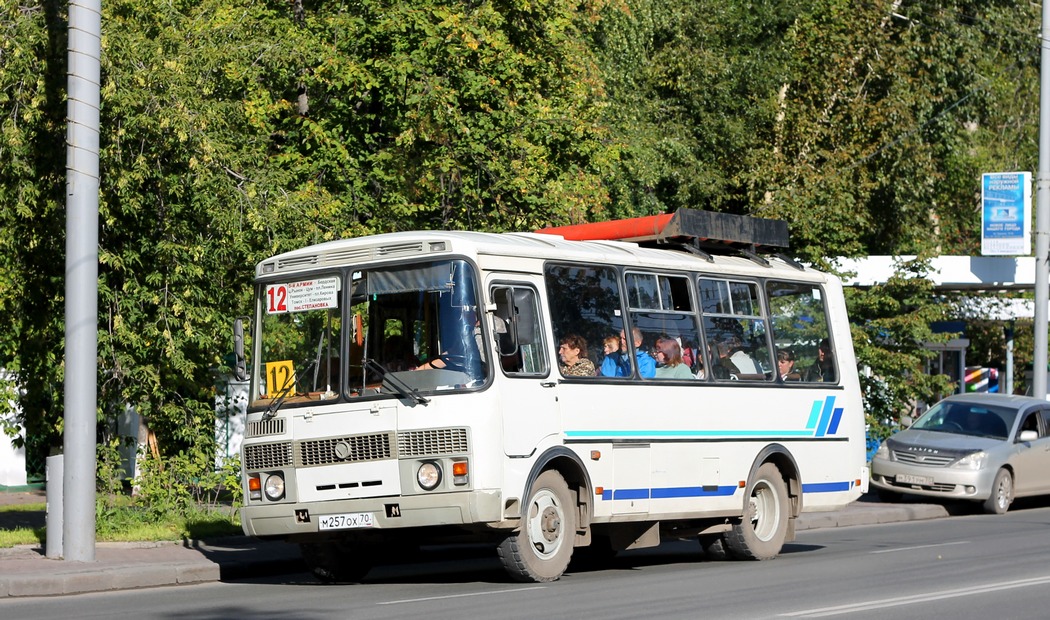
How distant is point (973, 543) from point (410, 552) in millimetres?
6374

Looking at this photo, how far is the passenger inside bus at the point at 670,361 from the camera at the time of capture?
47.6 feet

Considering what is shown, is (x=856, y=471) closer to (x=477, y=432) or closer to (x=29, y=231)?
(x=477, y=432)

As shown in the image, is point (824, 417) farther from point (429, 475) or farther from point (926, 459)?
point (926, 459)

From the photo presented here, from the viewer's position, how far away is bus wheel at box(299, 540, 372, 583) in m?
13.7

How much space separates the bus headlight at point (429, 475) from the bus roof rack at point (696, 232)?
4.25 m

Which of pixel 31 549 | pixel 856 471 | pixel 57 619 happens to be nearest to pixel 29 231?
pixel 31 549

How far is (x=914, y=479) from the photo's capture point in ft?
78.3

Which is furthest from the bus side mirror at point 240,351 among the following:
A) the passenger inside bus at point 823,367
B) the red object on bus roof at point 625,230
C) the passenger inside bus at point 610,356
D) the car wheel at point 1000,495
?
the car wheel at point 1000,495

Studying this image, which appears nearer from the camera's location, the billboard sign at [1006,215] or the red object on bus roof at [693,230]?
the red object on bus roof at [693,230]

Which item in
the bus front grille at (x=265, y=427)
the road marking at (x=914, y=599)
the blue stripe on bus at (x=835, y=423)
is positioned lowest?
the road marking at (x=914, y=599)

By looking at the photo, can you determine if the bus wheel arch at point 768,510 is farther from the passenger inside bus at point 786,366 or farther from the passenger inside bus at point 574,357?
the passenger inside bus at point 574,357

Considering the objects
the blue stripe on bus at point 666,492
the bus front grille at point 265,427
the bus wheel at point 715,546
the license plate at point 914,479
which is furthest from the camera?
the license plate at point 914,479

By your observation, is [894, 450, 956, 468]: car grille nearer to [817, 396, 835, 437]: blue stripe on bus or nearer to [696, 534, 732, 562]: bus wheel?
[817, 396, 835, 437]: blue stripe on bus

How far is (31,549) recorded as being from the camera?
15.2m
